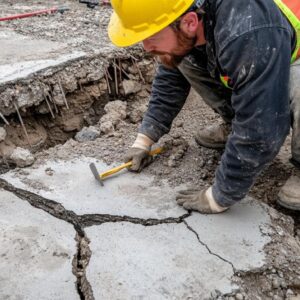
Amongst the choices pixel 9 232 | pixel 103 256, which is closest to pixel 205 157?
pixel 103 256

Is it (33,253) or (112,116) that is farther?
(112,116)

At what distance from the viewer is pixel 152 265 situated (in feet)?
6.70

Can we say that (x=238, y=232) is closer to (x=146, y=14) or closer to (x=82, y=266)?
(x=82, y=266)

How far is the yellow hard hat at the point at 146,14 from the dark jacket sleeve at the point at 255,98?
0.26 m

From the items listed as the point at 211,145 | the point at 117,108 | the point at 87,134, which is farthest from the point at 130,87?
the point at 211,145

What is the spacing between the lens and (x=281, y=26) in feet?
6.04

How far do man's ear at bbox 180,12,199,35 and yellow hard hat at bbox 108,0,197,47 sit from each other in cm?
4

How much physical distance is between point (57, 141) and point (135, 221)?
1.25 m

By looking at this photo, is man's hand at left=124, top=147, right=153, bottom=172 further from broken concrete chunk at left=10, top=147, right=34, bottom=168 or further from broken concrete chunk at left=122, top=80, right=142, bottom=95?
broken concrete chunk at left=122, top=80, right=142, bottom=95

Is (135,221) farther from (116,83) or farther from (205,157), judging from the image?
(116,83)

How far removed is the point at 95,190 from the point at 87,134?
2.37 feet

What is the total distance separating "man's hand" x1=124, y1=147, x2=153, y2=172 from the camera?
2.65 meters

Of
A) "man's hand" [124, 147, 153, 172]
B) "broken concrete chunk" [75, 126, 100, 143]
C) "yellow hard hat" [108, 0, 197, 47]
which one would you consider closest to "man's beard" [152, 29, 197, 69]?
"yellow hard hat" [108, 0, 197, 47]

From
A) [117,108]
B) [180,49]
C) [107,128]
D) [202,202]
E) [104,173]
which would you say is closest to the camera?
[180,49]
